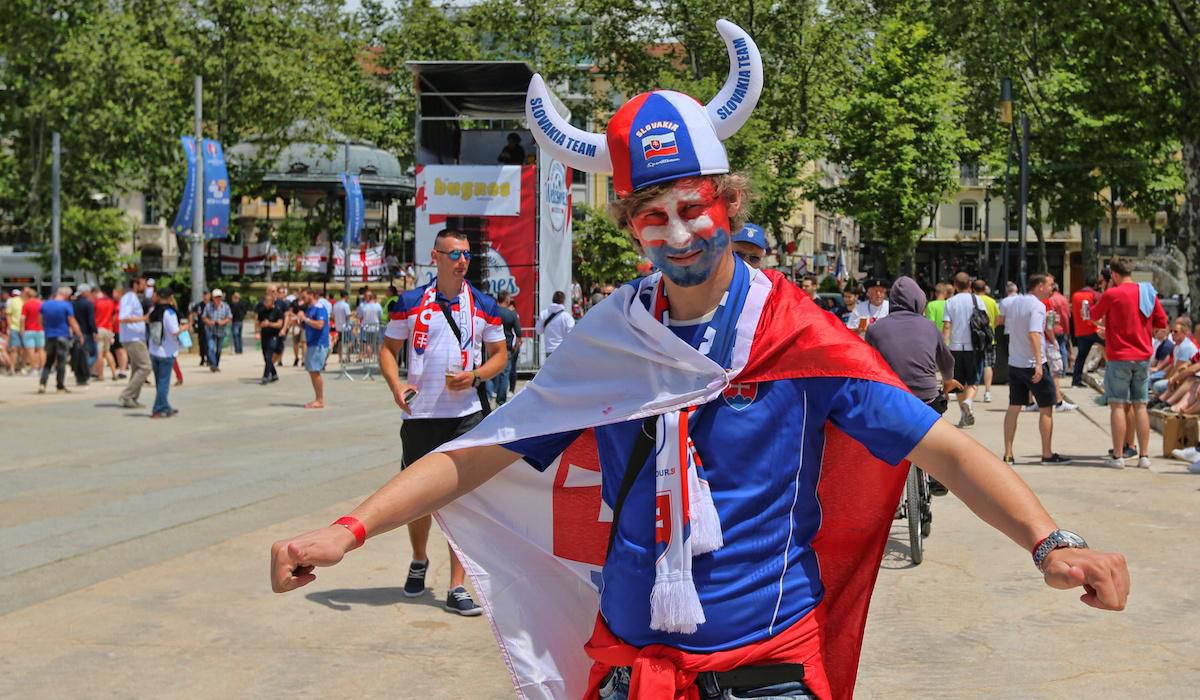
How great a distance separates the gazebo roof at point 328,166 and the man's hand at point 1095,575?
1778 inches

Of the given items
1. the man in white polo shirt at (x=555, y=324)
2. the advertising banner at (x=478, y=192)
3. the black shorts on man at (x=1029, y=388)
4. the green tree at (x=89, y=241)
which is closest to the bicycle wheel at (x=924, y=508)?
the black shorts on man at (x=1029, y=388)

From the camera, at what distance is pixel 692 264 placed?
101 inches

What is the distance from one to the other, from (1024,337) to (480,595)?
37.5 feet

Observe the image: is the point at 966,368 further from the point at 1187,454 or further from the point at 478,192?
the point at 478,192

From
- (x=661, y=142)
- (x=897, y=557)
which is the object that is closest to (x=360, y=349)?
(x=897, y=557)

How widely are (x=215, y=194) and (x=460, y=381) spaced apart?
26.5 meters

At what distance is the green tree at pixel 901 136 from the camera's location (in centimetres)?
3834

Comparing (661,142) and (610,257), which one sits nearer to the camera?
(661,142)

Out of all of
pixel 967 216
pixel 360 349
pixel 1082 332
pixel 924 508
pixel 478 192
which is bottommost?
pixel 360 349

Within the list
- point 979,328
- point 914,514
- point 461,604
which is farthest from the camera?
point 979,328

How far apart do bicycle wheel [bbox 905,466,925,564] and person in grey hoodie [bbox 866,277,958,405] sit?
36.5 inches

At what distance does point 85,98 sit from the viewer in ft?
143

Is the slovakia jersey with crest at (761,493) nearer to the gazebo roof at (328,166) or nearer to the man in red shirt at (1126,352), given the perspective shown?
the man in red shirt at (1126,352)

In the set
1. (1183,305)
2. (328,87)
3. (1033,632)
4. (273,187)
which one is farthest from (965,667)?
(273,187)
